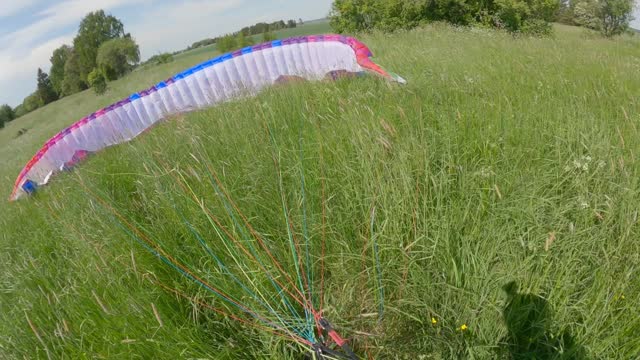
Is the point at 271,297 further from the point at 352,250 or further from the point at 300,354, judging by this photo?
the point at 352,250

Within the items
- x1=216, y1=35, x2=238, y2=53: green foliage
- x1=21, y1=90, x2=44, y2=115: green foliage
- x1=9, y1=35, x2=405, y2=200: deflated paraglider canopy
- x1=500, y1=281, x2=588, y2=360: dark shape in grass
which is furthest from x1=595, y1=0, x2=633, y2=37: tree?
x1=21, y1=90, x2=44, y2=115: green foliage

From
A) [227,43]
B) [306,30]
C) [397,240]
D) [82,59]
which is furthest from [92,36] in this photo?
[397,240]

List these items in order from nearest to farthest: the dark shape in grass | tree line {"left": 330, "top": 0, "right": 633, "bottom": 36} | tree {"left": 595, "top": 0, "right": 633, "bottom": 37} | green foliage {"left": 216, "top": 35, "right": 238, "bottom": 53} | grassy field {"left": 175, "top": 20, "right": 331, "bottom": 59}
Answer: the dark shape in grass, tree line {"left": 330, "top": 0, "right": 633, "bottom": 36}, tree {"left": 595, "top": 0, "right": 633, "bottom": 37}, grassy field {"left": 175, "top": 20, "right": 331, "bottom": 59}, green foliage {"left": 216, "top": 35, "right": 238, "bottom": 53}

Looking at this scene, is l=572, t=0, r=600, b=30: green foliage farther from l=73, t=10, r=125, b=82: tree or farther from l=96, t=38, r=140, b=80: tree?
l=73, t=10, r=125, b=82: tree

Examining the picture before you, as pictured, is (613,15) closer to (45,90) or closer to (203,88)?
(203,88)

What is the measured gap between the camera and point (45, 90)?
69812 mm

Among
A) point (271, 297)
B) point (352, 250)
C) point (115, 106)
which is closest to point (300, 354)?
point (271, 297)

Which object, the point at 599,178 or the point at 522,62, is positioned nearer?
the point at 599,178

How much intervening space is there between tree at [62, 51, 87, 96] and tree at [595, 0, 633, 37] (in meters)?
69.7

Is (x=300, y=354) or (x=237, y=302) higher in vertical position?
(x=237, y=302)

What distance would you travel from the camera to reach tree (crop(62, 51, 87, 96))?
6419 centimetres

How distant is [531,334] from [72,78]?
257 ft

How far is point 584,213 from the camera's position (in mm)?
1782

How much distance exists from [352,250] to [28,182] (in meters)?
4.76
